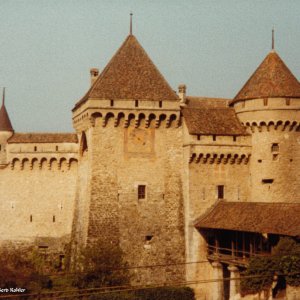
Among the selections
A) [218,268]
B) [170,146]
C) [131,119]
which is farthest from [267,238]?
[131,119]

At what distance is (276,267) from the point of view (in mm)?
27453

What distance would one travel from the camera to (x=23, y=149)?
129 feet

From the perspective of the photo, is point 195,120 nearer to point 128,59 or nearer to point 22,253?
point 128,59

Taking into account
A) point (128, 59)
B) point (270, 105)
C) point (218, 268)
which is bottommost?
point (218, 268)

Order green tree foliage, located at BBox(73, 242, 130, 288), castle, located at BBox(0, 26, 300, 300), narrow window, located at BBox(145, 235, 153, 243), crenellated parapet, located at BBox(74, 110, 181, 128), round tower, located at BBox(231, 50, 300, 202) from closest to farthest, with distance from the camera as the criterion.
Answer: green tree foliage, located at BBox(73, 242, 130, 288) → castle, located at BBox(0, 26, 300, 300) → crenellated parapet, located at BBox(74, 110, 181, 128) → narrow window, located at BBox(145, 235, 153, 243) → round tower, located at BBox(231, 50, 300, 202)

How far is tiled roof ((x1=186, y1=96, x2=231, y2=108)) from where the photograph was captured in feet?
135

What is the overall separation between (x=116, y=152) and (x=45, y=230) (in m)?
8.14

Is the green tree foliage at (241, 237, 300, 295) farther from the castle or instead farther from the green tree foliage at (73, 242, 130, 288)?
the green tree foliage at (73, 242, 130, 288)

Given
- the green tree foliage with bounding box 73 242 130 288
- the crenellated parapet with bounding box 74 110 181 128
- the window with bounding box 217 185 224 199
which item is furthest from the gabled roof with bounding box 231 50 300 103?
the green tree foliage with bounding box 73 242 130 288

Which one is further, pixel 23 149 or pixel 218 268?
pixel 23 149

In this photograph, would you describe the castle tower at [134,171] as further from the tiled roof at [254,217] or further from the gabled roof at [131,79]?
the tiled roof at [254,217]

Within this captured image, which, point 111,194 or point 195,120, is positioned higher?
point 195,120

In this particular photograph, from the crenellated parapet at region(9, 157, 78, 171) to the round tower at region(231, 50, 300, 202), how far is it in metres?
11.5

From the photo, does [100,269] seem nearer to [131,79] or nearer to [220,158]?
[220,158]
